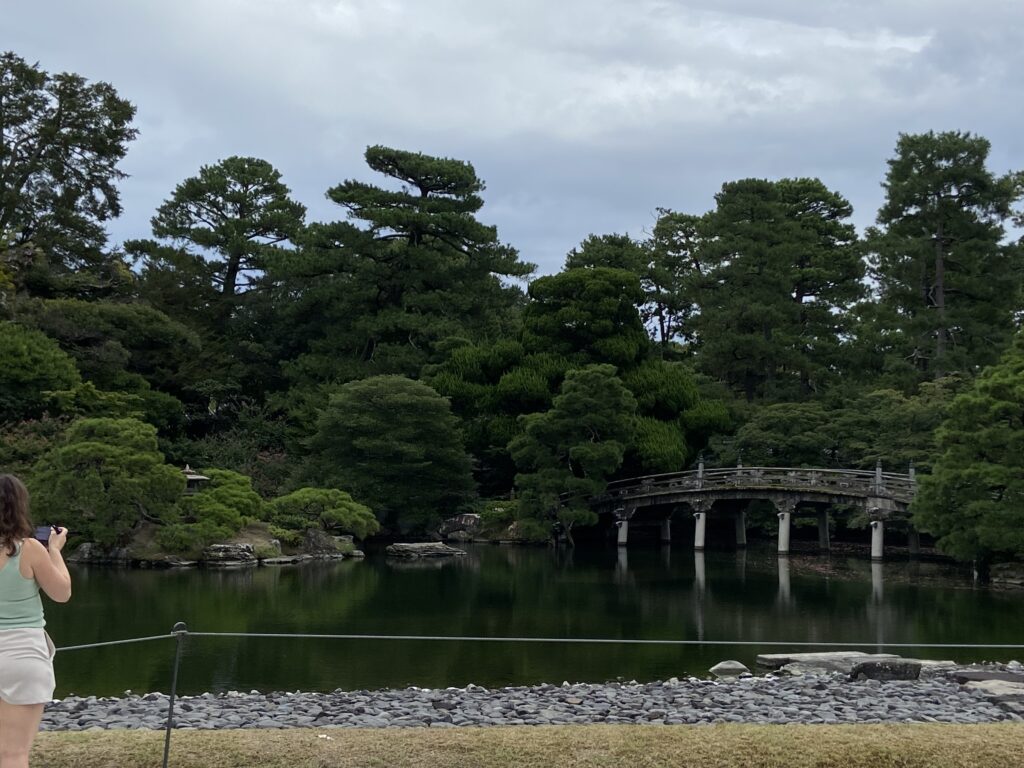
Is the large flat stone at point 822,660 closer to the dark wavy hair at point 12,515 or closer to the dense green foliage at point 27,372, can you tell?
the dark wavy hair at point 12,515

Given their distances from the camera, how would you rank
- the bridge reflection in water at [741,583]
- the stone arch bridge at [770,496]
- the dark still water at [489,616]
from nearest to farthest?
the dark still water at [489,616]
the bridge reflection in water at [741,583]
the stone arch bridge at [770,496]

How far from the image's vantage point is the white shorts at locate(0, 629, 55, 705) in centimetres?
425

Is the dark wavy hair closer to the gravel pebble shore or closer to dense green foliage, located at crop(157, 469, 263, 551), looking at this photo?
the gravel pebble shore

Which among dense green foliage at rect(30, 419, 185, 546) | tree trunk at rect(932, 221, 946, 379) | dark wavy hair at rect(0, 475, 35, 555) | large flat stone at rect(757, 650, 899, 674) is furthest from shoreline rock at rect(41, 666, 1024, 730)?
tree trunk at rect(932, 221, 946, 379)

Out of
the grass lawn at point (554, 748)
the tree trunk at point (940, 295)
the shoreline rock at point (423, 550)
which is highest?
the tree trunk at point (940, 295)

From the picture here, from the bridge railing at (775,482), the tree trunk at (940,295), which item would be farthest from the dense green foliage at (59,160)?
the tree trunk at (940,295)

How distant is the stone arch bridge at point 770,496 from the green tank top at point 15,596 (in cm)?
2557

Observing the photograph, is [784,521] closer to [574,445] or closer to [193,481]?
[574,445]

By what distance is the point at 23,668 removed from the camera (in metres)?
4.26

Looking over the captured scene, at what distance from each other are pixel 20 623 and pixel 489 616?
44.1 ft

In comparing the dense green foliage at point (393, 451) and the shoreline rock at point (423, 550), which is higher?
the dense green foliage at point (393, 451)

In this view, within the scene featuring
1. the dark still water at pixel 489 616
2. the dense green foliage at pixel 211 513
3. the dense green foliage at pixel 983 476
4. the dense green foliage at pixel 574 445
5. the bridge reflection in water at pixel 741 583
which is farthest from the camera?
the dense green foliage at pixel 574 445

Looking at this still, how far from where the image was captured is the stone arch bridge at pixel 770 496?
2766cm

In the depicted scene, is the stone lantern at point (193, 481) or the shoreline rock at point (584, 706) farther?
the stone lantern at point (193, 481)
